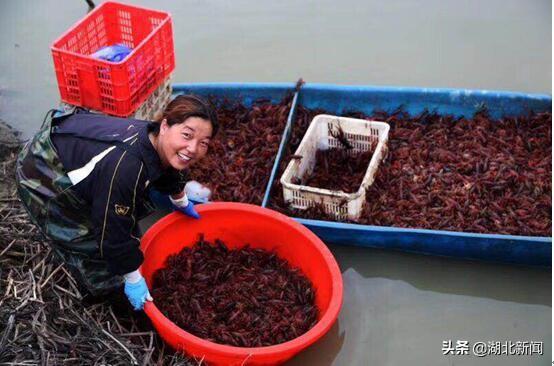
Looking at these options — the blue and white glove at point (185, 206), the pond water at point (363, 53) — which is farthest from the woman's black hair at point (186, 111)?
the pond water at point (363, 53)

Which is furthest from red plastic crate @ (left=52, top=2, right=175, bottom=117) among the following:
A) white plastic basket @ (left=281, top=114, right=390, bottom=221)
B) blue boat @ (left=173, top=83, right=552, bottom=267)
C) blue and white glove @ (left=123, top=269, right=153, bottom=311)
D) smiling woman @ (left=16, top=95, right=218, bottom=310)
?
blue and white glove @ (left=123, top=269, right=153, bottom=311)

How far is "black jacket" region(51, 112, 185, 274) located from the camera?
318cm

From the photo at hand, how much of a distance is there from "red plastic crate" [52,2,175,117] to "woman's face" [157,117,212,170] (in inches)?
54.3

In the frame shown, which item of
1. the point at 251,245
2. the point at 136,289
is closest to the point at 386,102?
the point at 251,245

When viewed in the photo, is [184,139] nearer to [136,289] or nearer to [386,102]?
[136,289]

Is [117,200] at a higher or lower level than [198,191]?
higher

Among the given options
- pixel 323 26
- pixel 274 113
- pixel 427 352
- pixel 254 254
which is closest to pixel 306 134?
pixel 274 113

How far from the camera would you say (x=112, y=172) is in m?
3.17

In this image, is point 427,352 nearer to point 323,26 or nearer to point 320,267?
point 320,267

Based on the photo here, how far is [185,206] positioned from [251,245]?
0.59 m

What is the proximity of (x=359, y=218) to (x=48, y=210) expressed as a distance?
2212mm

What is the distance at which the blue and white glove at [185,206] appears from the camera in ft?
13.1

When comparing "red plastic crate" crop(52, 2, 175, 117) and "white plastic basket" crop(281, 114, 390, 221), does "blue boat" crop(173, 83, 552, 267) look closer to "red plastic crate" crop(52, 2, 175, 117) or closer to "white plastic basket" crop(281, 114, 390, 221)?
"white plastic basket" crop(281, 114, 390, 221)

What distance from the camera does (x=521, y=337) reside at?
4168mm
